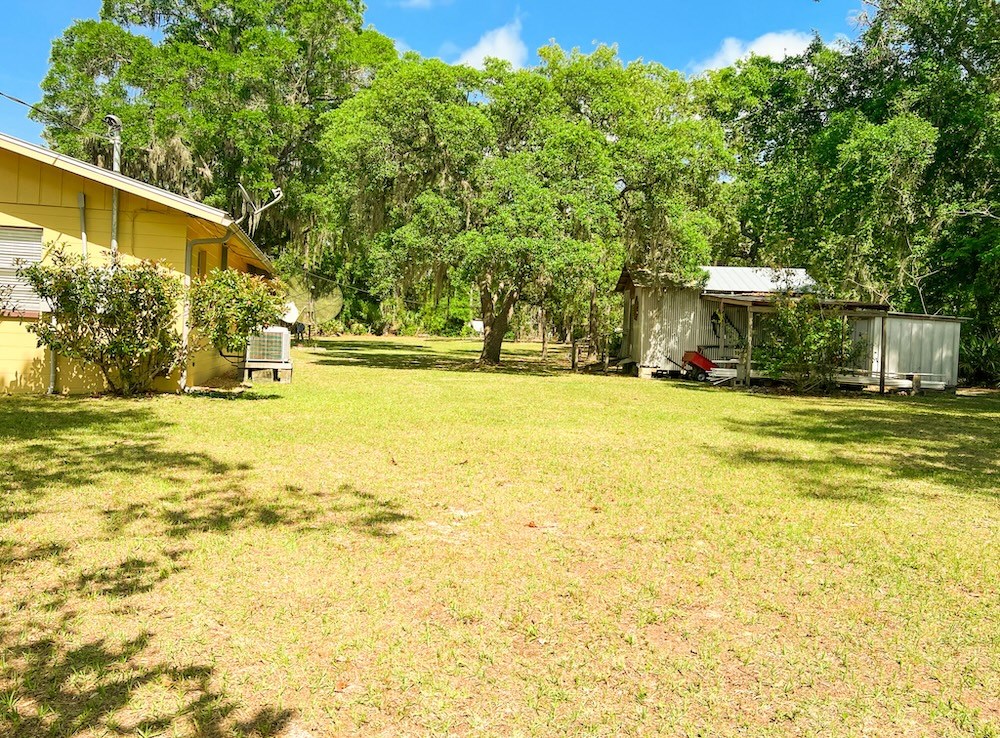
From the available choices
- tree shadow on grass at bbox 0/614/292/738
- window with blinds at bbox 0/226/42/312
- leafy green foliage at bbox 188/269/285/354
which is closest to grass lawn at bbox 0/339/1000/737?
tree shadow on grass at bbox 0/614/292/738

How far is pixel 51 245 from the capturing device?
10445mm

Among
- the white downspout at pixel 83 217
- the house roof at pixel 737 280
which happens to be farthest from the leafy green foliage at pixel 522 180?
the white downspout at pixel 83 217

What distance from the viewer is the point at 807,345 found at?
1639 cm

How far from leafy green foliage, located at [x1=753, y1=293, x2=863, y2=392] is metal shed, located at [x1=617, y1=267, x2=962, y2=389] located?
1.28ft

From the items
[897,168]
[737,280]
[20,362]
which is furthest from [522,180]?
[20,362]

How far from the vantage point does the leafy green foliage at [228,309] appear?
11.1 meters

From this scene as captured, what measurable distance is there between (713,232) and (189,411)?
1603cm

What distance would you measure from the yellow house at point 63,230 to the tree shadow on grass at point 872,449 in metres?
8.74

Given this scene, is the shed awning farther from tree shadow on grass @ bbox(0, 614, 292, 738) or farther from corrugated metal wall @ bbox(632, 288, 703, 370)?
tree shadow on grass @ bbox(0, 614, 292, 738)

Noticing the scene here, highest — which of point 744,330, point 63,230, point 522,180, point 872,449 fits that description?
point 522,180

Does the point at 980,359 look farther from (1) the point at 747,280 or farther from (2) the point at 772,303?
(2) the point at 772,303

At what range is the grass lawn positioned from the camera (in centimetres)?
273

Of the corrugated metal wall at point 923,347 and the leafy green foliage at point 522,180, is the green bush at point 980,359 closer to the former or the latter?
the corrugated metal wall at point 923,347

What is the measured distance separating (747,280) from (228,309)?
16326mm
